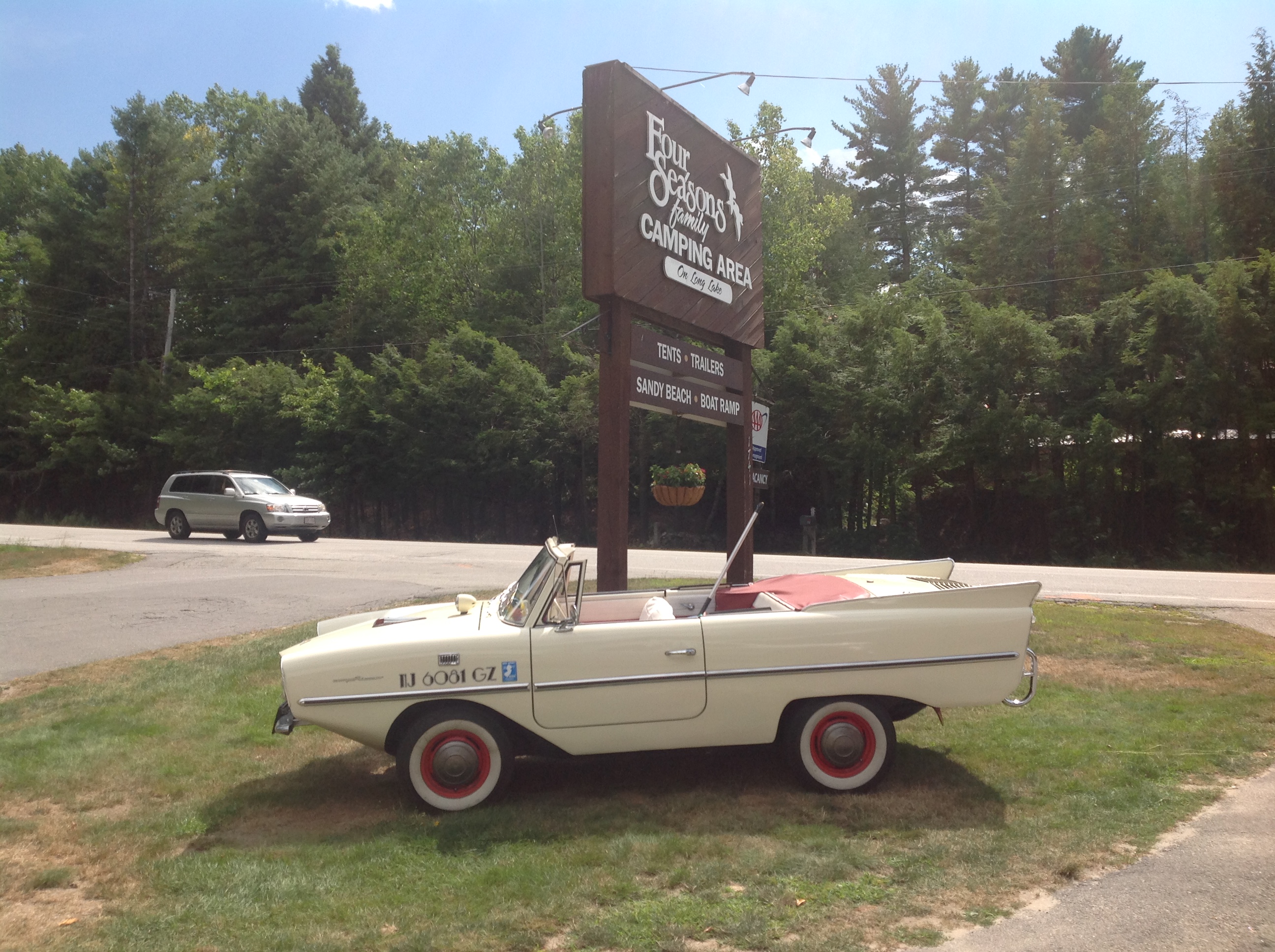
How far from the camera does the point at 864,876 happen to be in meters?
4.47

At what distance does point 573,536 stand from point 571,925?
27793mm

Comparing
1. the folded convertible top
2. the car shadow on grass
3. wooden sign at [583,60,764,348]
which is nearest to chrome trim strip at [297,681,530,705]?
the car shadow on grass

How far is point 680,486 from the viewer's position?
18.0m

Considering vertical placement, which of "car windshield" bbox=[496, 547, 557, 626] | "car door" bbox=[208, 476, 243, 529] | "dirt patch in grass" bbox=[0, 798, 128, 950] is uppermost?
"car door" bbox=[208, 476, 243, 529]

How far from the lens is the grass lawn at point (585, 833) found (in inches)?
163

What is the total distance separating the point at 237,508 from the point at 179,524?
2.12m

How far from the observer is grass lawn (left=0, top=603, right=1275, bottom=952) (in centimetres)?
413

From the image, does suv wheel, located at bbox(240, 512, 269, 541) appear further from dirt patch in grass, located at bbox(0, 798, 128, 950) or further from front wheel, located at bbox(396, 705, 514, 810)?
front wheel, located at bbox(396, 705, 514, 810)

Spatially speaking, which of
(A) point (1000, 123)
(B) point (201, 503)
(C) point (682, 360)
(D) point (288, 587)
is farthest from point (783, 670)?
(A) point (1000, 123)

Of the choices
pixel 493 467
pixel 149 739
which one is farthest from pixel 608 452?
pixel 493 467

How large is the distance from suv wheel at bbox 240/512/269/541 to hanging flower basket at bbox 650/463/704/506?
1002 cm

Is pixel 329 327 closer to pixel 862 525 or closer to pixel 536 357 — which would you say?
pixel 536 357

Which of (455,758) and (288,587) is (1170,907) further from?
(288,587)

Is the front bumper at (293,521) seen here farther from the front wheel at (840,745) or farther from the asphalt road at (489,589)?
the front wheel at (840,745)
